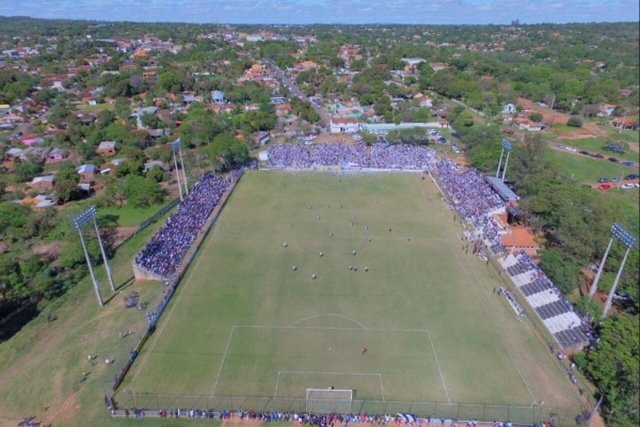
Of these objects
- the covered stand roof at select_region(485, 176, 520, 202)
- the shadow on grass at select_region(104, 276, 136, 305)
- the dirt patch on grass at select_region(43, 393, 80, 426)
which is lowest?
the shadow on grass at select_region(104, 276, 136, 305)

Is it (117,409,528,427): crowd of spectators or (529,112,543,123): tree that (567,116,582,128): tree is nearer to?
(529,112,543,123): tree

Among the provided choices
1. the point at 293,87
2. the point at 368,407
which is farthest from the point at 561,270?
the point at 293,87

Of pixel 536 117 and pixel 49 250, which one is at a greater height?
pixel 536 117

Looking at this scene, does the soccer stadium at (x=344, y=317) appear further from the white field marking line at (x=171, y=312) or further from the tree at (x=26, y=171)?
the tree at (x=26, y=171)

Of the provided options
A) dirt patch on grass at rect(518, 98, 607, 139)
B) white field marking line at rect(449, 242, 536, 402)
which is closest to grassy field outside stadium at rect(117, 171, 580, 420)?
white field marking line at rect(449, 242, 536, 402)

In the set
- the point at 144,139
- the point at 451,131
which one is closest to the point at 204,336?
the point at 144,139

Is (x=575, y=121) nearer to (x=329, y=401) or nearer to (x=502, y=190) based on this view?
(x=502, y=190)
